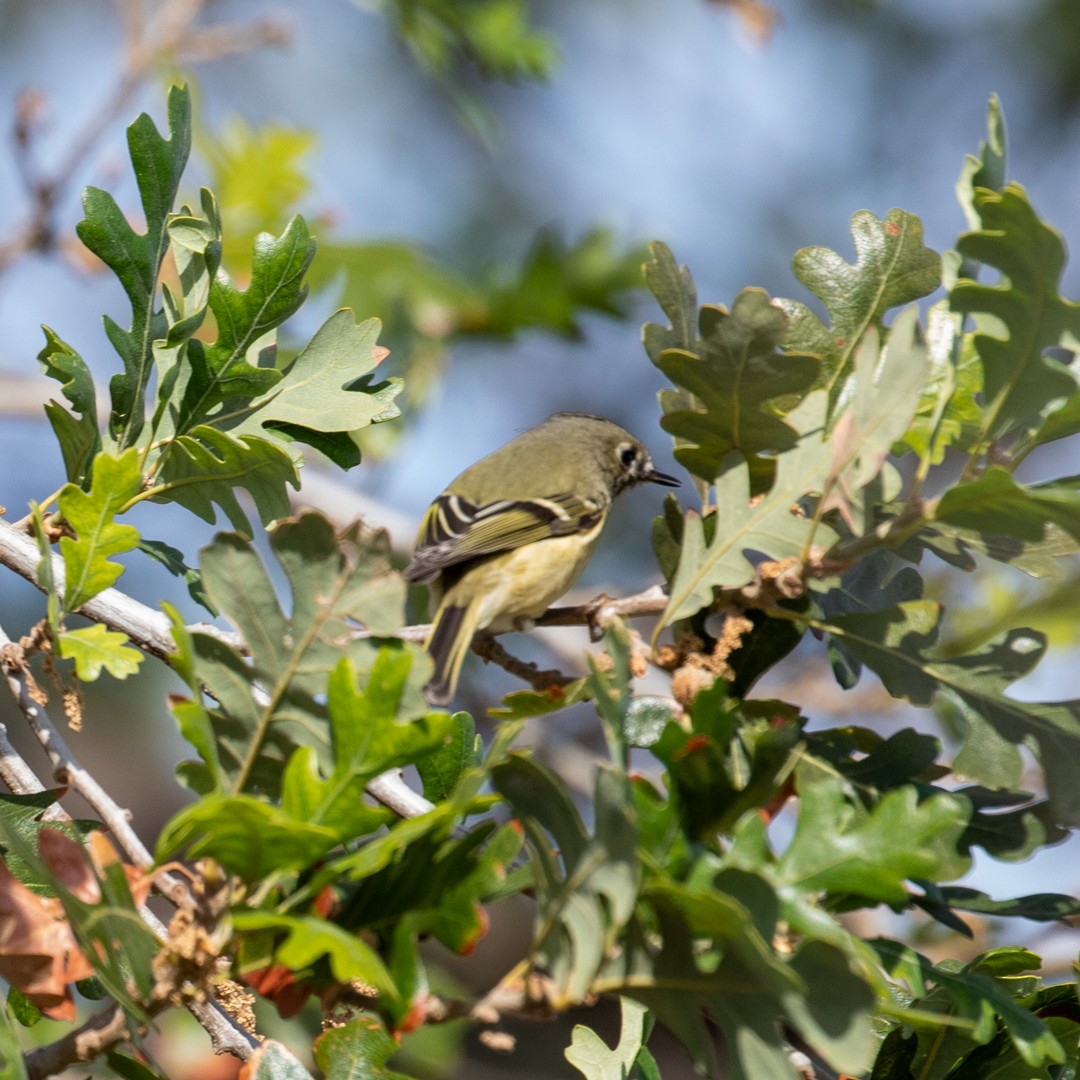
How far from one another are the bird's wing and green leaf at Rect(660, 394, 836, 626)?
4.06ft

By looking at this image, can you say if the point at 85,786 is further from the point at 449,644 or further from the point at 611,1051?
the point at 449,644

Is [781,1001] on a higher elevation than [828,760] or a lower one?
lower

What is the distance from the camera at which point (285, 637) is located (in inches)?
57.3

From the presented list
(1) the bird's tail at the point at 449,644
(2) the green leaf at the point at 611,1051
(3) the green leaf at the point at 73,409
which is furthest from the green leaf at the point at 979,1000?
(3) the green leaf at the point at 73,409

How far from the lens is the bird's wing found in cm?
308

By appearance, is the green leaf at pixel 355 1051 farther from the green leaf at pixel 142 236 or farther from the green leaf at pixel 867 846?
the green leaf at pixel 142 236

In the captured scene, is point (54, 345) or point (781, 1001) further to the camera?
point (54, 345)

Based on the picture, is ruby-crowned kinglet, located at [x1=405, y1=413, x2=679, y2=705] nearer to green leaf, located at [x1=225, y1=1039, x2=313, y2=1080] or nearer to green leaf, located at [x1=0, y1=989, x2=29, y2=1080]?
green leaf, located at [x1=225, y1=1039, x2=313, y2=1080]

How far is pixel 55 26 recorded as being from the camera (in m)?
11.2

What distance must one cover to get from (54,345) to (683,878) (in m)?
1.27

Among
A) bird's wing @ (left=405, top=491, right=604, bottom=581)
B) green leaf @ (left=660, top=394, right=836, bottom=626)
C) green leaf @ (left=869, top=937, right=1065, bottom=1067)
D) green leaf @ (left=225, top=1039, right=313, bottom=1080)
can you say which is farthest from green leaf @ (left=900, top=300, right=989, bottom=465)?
bird's wing @ (left=405, top=491, right=604, bottom=581)

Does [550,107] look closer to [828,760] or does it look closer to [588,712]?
[588,712]

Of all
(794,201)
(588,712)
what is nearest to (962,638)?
(588,712)

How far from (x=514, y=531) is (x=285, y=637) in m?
1.94
